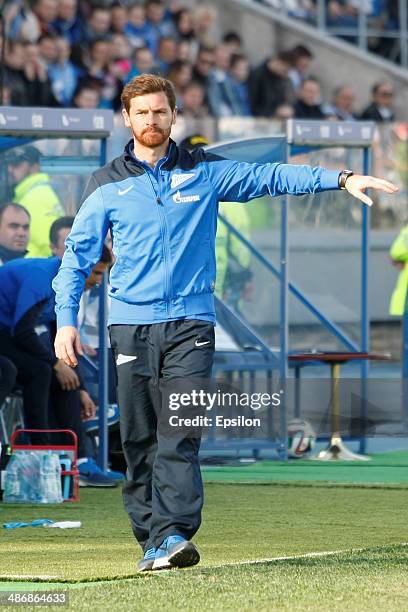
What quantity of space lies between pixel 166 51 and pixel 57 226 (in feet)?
29.9

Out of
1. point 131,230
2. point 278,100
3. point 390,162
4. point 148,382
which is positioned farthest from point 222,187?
point 278,100

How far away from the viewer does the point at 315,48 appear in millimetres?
23797

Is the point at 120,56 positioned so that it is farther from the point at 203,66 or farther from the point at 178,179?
the point at 178,179

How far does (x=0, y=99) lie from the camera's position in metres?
14.9

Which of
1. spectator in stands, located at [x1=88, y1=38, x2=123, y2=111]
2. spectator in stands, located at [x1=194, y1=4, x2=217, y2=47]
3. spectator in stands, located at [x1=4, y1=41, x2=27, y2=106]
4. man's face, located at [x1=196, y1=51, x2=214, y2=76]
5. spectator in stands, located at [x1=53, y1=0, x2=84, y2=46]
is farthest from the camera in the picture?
spectator in stands, located at [x1=194, y1=4, x2=217, y2=47]

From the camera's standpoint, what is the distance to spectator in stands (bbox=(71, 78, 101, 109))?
1853cm

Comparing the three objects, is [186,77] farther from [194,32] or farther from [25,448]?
[25,448]

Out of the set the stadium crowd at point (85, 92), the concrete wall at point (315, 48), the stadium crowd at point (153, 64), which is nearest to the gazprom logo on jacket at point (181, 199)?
the stadium crowd at point (85, 92)

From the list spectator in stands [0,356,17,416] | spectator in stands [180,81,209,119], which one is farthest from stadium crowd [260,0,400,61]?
spectator in stands [0,356,17,416]

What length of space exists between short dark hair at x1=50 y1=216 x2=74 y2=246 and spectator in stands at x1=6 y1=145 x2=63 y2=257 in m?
0.07

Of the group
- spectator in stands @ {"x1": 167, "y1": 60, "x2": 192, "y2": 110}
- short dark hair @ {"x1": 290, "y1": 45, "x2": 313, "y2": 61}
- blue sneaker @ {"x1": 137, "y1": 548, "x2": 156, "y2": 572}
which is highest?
short dark hair @ {"x1": 290, "y1": 45, "x2": 313, "y2": 61}

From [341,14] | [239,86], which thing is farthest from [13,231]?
[341,14]

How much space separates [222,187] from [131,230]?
0.45m

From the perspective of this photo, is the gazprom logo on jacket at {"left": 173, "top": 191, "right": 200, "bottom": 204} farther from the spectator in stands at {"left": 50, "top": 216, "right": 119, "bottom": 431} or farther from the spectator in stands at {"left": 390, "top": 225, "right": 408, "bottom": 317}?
the spectator in stands at {"left": 390, "top": 225, "right": 408, "bottom": 317}
